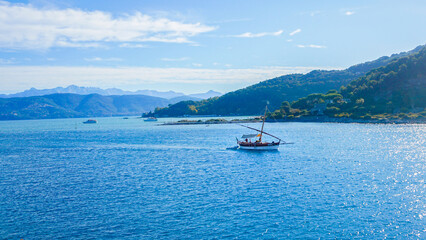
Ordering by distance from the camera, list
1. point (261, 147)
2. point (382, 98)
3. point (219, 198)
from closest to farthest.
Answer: point (219, 198) → point (261, 147) → point (382, 98)

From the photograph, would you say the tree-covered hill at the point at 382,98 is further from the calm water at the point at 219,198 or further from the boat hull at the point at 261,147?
the calm water at the point at 219,198

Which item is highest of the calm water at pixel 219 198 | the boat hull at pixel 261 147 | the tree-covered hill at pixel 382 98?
the tree-covered hill at pixel 382 98

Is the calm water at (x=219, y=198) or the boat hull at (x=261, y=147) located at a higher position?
the boat hull at (x=261, y=147)

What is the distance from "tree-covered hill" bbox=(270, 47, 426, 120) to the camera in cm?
14350

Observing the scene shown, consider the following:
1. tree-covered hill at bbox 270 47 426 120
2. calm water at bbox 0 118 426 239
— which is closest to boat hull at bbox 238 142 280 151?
calm water at bbox 0 118 426 239

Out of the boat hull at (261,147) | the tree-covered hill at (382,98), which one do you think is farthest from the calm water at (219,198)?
the tree-covered hill at (382,98)

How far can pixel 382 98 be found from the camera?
525 ft

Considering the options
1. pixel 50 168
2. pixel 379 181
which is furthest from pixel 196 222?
pixel 50 168

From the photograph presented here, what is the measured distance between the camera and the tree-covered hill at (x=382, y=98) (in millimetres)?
143500

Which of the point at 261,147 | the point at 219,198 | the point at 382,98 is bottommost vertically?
the point at 219,198

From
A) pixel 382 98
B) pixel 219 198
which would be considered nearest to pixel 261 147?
pixel 219 198

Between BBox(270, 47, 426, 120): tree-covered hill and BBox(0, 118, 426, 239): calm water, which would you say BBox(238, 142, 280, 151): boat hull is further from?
BBox(270, 47, 426, 120): tree-covered hill

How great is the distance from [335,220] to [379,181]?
15.1 metres

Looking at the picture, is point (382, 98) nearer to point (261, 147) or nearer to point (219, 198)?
point (261, 147)
